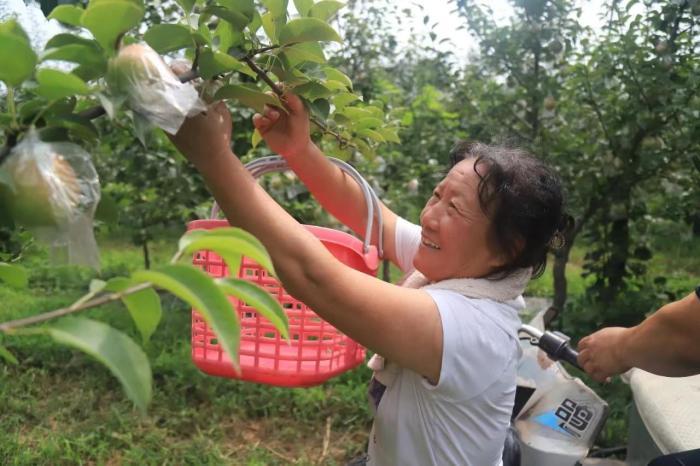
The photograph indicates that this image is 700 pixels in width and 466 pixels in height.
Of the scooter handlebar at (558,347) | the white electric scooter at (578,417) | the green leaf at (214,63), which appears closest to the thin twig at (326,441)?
the white electric scooter at (578,417)

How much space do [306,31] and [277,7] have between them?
43mm

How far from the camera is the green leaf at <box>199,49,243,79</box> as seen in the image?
27.5 inches

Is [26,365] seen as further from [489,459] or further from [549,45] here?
[549,45]

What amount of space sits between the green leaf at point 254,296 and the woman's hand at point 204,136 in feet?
1.25

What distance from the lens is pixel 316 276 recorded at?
95cm

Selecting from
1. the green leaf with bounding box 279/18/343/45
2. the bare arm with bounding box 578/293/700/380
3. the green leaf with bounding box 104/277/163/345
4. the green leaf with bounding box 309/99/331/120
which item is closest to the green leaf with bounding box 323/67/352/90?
the green leaf with bounding box 309/99/331/120

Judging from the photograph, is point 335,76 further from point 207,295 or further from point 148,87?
point 207,295

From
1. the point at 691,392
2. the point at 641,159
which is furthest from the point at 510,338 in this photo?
the point at 641,159

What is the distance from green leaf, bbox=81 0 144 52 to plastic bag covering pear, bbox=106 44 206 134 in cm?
2

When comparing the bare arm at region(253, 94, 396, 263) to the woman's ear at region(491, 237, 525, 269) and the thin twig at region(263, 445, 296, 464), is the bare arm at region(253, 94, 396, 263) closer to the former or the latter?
the woman's ear at region(491, 237, 525, 269)

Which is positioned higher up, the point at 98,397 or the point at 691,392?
the point at 691,392

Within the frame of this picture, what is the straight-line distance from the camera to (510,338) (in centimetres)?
117

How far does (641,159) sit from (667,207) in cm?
45

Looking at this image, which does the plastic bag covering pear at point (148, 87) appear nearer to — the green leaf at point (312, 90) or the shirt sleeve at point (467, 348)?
the green leaf at point (312, 90)
